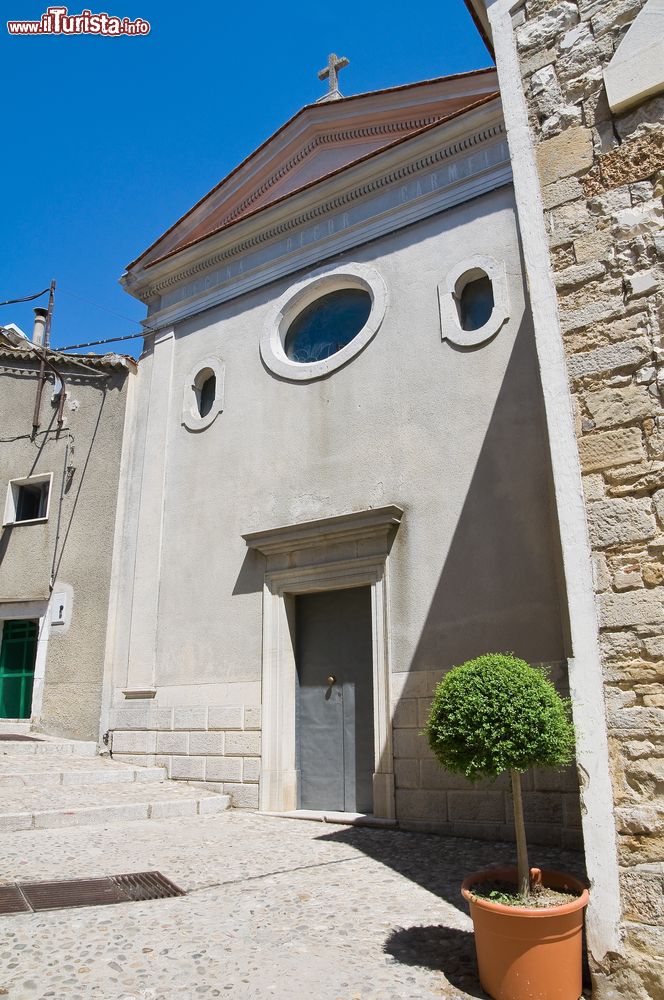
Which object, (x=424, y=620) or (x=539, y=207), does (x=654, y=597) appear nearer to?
(x=539, y=207)

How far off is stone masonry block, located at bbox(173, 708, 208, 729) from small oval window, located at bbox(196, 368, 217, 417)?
3.99 m

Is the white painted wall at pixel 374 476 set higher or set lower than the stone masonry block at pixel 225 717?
higher

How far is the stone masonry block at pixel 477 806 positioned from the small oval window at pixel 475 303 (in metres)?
4.69

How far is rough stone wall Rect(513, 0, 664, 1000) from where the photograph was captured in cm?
317

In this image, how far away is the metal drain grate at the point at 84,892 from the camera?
4086mm

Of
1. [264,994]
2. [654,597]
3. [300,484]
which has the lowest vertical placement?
[264,994]

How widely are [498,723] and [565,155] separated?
10.5ft

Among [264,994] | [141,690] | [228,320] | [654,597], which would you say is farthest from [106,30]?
[264,994]

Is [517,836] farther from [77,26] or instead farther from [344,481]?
[77,26]

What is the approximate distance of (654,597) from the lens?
132 inches

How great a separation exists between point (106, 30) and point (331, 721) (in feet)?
30.4

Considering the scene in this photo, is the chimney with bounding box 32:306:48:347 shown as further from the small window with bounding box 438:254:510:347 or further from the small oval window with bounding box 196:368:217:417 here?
the small window with bounding box 438:254:510:347

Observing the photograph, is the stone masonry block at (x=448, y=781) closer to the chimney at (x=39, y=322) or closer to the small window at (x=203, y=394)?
the small window at (x=203, y=394)

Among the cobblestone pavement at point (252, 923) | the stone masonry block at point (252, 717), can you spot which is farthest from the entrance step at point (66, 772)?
the cobblestone pavement at point (252, 923)
